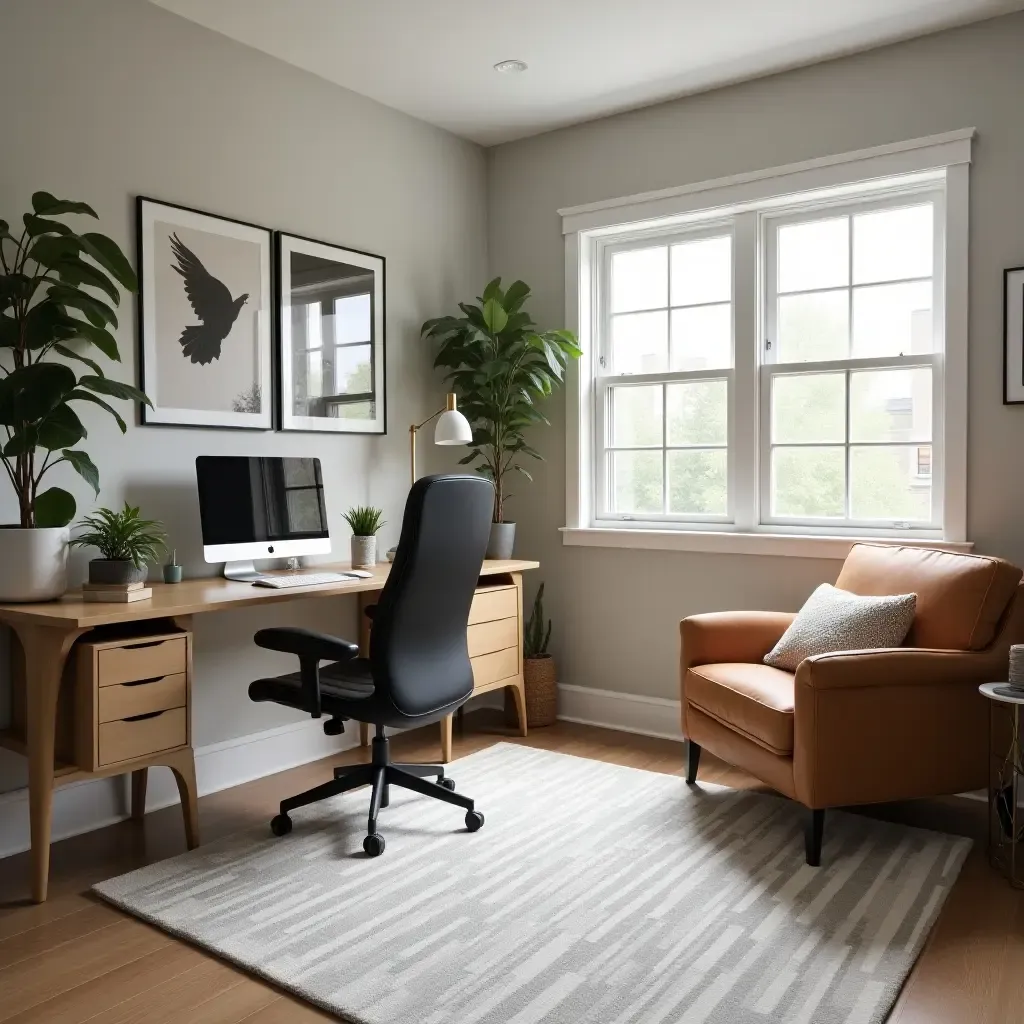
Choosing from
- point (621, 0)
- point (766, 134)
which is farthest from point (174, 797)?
point (766, 134)

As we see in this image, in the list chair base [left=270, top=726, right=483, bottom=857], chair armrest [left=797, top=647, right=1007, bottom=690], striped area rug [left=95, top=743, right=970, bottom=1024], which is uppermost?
chair armrest [left=797, top=647, right=1007, bottom=690]

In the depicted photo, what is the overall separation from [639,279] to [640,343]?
30 cm

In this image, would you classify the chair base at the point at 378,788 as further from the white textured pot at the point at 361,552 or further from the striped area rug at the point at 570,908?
the white textured pot at the point at 361,552

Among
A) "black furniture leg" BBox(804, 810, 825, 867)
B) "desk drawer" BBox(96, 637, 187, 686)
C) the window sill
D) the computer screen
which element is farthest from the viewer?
the window sill

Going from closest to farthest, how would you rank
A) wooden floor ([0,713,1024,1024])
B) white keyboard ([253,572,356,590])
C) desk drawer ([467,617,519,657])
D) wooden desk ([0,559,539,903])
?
wooden floor ([0,713,1024,1024])
wooden desk ([0,559,539,903])
white keyboard ([253,572,356,590])
desk drawer ([467,617,519,657])

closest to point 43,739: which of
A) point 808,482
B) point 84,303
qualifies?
point 84,303

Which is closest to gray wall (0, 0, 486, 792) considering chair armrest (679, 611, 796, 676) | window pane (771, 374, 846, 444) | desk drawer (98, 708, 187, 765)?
desk drawer (98, 708, 187, 765)

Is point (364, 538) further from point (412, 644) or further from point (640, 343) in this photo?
point (640, 343)

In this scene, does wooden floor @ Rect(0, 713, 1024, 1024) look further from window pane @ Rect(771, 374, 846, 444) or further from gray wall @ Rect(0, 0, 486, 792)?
window pane @ Rect(771, 374, 846, 444)

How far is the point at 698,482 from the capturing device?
4.16m

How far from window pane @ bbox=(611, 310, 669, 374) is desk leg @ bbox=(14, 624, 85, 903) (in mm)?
2721

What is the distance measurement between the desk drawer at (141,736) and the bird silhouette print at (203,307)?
1308 millimetres

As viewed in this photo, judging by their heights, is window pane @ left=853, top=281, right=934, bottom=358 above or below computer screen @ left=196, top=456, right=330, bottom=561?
above

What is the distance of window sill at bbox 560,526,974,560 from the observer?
3595 mm
